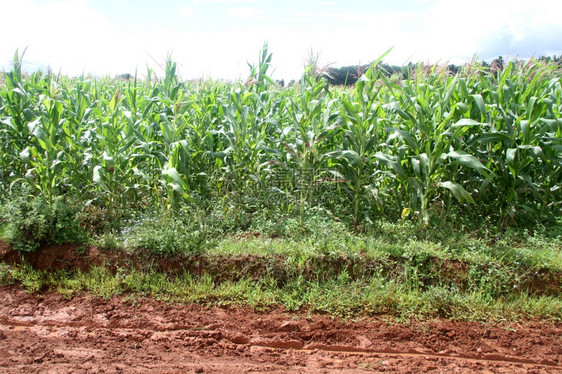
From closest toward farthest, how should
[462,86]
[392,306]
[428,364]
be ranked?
[428,364]
[392,306]
[462,86]

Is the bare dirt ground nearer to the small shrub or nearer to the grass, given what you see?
the grass

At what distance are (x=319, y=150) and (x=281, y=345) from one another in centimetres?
233

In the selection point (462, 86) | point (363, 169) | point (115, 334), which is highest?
point (462, 86)

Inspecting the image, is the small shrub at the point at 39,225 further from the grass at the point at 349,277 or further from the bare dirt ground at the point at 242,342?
the bare dirt ground at the point at 242,342

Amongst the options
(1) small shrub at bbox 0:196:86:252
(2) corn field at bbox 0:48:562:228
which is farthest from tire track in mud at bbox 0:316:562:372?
(2) corn field at bbox 0:48:562:228

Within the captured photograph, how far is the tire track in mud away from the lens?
3.60m

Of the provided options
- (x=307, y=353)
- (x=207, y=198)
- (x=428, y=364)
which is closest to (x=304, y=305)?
(x=307, y=353)

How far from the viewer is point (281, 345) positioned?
3736 millimetres

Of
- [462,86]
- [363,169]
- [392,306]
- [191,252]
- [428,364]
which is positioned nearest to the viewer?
[428,364]

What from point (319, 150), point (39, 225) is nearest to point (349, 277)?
point (319, 150)

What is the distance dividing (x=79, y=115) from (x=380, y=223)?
3790 millimetres

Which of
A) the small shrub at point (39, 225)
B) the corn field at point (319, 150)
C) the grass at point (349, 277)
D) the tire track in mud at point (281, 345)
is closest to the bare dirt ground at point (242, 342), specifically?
the tire track in mud at point (281, 345)

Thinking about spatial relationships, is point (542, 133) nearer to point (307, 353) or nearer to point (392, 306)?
point (392, 306)

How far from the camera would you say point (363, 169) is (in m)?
5.38
